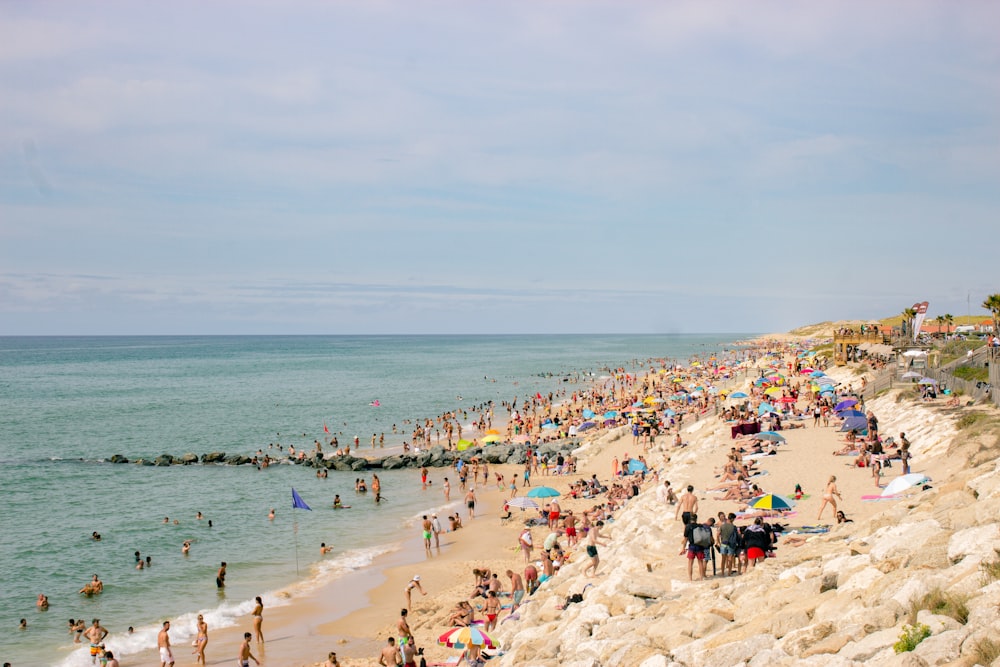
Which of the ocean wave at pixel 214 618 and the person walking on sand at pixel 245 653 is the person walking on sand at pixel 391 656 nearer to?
the person walking on sand at pixel 245 653

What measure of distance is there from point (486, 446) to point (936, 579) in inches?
1504

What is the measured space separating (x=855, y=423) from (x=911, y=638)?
68.8 ft

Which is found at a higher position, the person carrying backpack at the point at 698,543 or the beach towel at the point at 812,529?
the person carrying backpack at the point at 698,543

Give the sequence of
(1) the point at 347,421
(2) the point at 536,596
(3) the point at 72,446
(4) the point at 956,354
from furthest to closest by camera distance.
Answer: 1. (1) the point at 347,421
2. (3) the point at 72,446
3. (4) the point at 956,354
4. (2) the point at 536,596

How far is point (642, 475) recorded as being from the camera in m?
30.3

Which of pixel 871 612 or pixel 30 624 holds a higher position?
pixel 871 612

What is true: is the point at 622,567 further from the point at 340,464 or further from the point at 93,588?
Result: the point at 340,464

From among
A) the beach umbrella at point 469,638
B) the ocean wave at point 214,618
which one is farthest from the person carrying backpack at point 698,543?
the ocean wave at point 214,618

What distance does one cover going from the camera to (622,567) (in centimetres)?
1502

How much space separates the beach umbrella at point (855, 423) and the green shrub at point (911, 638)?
817 inches

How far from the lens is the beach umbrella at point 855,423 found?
2687 centimetres

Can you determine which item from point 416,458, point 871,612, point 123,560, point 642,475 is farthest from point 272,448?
point 871,612

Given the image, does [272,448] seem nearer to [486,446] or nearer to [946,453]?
[486,446]

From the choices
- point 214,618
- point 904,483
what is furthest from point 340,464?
point 904,483
